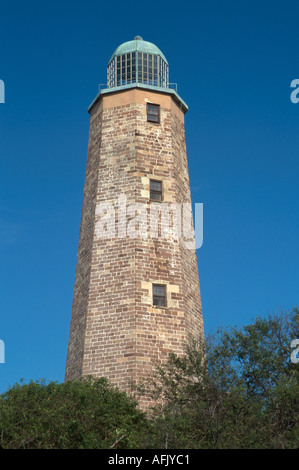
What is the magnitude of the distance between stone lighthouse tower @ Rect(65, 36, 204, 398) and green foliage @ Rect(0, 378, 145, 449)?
8.63 ft

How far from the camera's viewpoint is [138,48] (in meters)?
37.7

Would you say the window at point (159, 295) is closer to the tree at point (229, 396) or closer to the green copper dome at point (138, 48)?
the tree at point (229, 396)


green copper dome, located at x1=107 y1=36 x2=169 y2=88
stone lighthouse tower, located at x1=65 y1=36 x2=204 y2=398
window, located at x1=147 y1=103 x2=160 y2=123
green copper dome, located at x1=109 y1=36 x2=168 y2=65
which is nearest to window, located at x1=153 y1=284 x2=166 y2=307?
stone lighthouse tower, located at x1=65 y1=36 x2=204 y2=398

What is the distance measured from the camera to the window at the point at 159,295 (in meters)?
31.0

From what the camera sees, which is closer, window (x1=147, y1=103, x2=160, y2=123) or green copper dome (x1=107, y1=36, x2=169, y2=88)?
window (x1=147, y1=103, x2=160, y2=123)

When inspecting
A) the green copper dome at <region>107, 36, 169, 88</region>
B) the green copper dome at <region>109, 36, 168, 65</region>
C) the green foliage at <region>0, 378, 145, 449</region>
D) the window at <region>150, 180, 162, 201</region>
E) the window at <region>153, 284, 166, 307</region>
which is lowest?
the green foliage at <region>0, 378, 145, 449</region>

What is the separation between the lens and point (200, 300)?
3369cm

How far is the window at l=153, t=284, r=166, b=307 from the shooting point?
31.0 metres

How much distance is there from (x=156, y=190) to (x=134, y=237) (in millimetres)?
2817

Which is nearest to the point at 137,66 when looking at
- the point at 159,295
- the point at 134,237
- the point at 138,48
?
the point at 138,48

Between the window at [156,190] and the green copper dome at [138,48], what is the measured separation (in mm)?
8400

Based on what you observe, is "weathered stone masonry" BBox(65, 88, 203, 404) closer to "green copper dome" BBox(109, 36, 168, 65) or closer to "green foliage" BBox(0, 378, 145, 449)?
"green foliage" BBox(0, 378, 145, 449)

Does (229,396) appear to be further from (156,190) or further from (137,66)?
(137,66)

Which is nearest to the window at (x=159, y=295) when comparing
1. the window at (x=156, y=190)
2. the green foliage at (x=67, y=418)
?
the window at (x=156, y=190)
